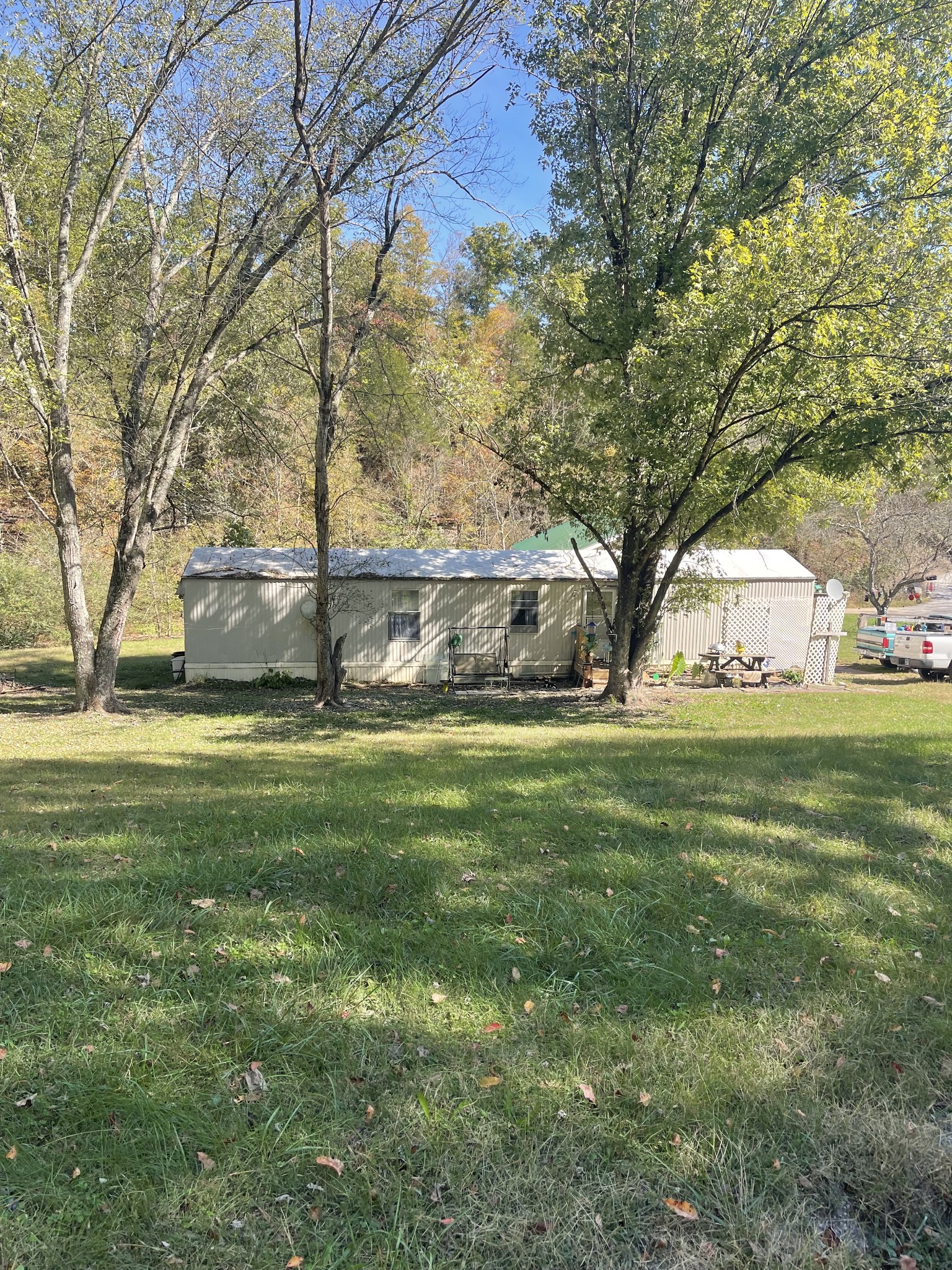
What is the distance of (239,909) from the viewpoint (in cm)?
326

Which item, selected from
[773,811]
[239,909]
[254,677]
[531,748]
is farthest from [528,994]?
[254,677]

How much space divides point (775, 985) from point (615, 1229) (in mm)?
1359

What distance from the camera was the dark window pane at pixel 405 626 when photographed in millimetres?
16844

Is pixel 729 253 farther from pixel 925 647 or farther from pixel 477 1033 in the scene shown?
pixel 925 647

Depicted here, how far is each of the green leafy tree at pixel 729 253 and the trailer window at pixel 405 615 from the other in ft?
17.2

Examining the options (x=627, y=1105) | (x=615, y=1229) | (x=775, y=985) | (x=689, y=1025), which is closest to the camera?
(x=615, y=1229)

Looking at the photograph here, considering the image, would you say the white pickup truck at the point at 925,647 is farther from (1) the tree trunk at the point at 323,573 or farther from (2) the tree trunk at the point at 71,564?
(2) the tree trunk at the point at 71,564

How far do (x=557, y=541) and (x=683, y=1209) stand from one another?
19139 millimetres

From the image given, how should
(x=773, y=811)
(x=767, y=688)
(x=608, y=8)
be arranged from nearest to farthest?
(x=773, y=811), (x=608, y=8), (x=767, y=688)

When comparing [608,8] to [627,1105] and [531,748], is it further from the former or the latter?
[627,1105]

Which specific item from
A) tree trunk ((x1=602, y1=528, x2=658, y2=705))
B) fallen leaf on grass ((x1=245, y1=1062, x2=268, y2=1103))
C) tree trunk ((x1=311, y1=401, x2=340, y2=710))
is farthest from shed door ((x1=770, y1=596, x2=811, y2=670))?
fallen leaf on grass ((x1=245, y1=1062, x2=268, y2=1103))

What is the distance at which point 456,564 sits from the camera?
17.3 m

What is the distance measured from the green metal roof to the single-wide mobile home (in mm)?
470

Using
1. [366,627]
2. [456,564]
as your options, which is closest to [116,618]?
[366,627]
